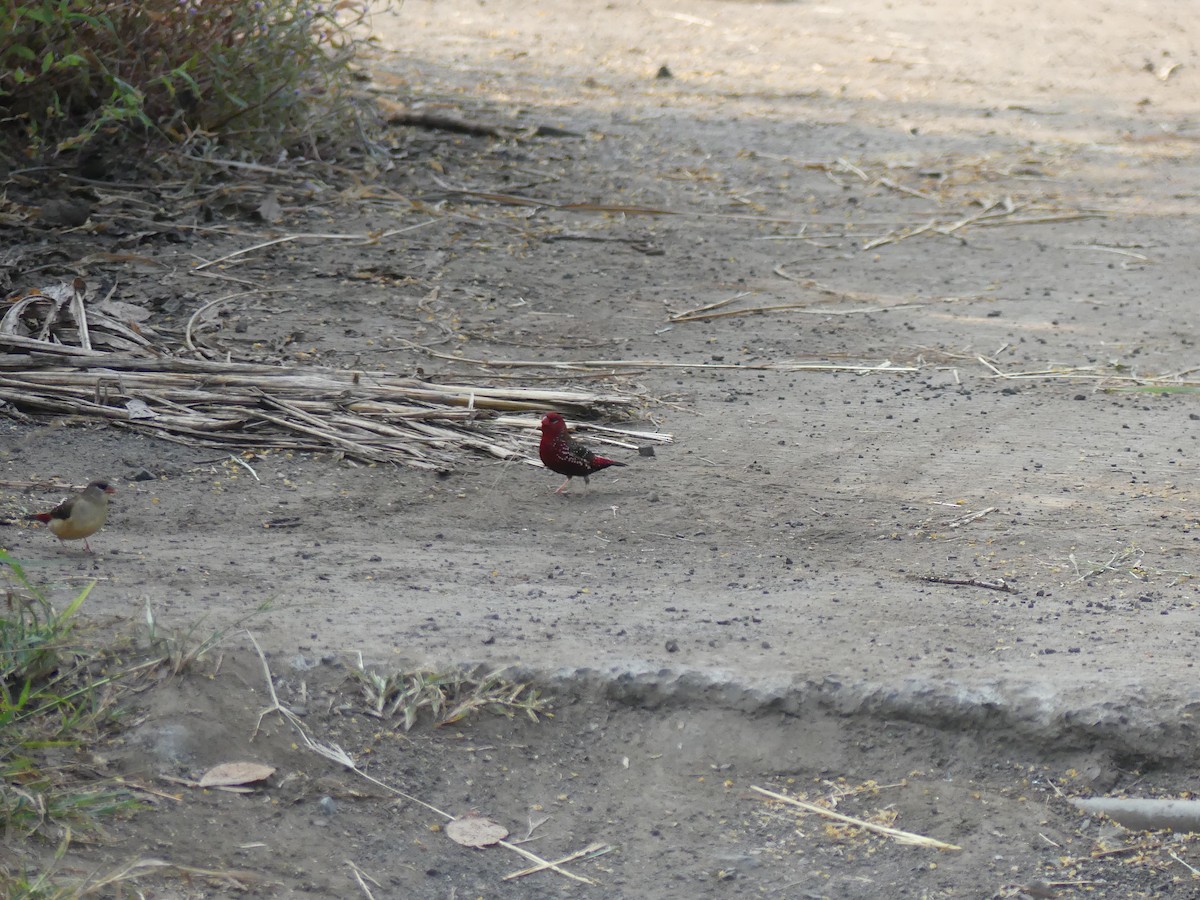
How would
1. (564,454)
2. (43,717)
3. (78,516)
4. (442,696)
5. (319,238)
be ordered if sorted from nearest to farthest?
(43,717) < (442,696) < (78,516) < (564,454) < (319,238)

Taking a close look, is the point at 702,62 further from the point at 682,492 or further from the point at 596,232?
the point at 682,492

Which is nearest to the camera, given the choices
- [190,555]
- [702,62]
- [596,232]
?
[190,555]

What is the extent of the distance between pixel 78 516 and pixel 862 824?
2079 mm

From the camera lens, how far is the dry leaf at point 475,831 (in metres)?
2.83

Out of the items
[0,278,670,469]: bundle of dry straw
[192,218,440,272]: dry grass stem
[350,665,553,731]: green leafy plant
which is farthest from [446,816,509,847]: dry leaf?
[192,218,440,272]: dry grass stem

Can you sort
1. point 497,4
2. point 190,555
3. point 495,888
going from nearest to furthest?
point 495,888 < point 190,555 < point 497,4

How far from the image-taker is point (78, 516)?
3.39 m

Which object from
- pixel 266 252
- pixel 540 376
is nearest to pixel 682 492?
pixel 540 376

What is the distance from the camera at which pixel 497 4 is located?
45.5 feet

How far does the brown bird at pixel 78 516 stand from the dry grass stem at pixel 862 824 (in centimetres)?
181

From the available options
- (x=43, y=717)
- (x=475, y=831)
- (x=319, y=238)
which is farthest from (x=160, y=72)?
(x=475, y=831)

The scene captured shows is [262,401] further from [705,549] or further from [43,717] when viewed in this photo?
[43,717]

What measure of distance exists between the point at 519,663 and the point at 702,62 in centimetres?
987

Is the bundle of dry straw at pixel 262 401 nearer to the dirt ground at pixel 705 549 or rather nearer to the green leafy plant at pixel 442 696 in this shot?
the dirt ground at pixel 705 549
